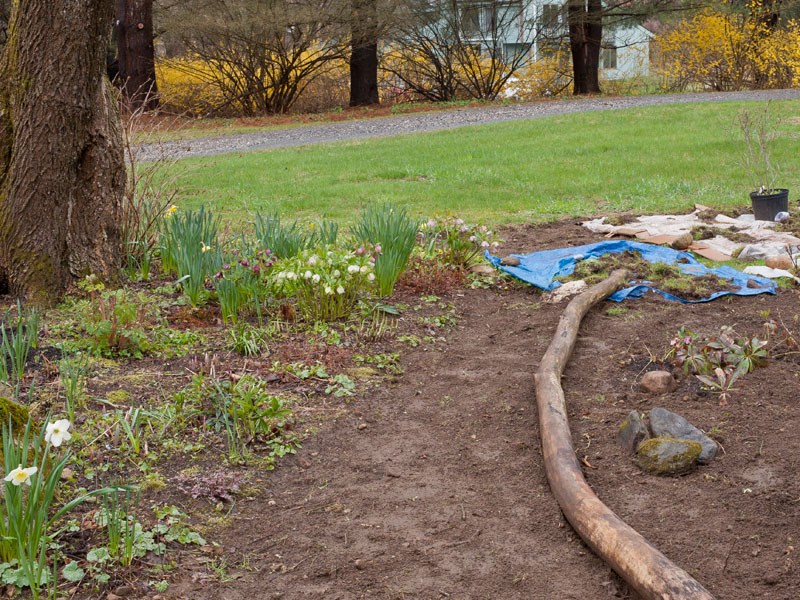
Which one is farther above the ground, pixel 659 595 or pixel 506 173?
pixel 506 173

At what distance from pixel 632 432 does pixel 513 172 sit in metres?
→ 8.23

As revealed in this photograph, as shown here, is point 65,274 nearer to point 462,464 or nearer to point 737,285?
point 462,464

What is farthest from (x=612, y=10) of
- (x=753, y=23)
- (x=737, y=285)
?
(x=737, y=285)

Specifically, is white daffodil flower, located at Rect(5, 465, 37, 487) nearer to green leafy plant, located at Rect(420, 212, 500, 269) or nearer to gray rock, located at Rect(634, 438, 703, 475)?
gray rock, located at Rect(634, 438, 703, 475)

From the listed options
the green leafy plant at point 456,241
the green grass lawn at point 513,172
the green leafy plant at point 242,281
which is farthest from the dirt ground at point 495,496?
the green grass lawn at point 513,172

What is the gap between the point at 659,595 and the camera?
228 centimetres

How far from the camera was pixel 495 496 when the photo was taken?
3.16 metres

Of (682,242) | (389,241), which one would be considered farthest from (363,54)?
(389,241)

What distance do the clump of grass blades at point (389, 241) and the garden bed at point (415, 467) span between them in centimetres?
44

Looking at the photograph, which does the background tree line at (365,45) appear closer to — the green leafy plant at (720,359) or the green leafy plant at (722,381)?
the green leafy plant at (720,359)

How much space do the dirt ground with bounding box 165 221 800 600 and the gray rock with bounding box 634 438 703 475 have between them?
0.16 ft

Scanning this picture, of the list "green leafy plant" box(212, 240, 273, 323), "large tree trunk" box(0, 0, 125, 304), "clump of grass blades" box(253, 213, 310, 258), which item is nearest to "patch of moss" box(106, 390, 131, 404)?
"green leafy plant" box(212, 240, 273, 323)

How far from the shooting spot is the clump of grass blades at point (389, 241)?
5.34m

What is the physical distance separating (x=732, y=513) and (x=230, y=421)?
7.17 feet
